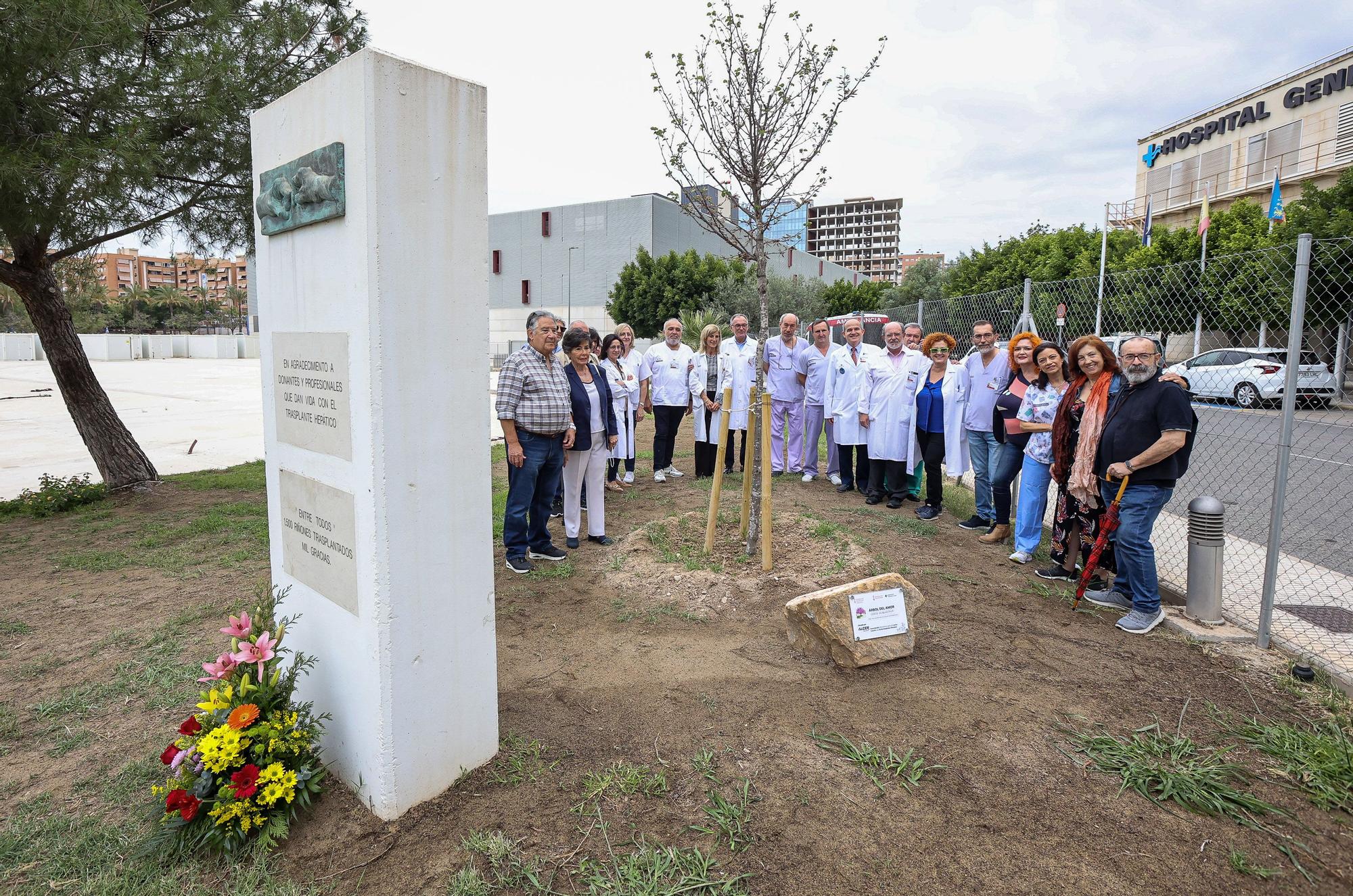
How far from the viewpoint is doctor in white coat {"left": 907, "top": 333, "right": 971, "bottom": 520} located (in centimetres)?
706

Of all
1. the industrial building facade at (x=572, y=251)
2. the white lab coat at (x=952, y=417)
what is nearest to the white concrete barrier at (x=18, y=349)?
the industrial building facade at (x=572, y=251)

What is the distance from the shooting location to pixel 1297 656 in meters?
3.94

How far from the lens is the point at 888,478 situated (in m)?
7.86

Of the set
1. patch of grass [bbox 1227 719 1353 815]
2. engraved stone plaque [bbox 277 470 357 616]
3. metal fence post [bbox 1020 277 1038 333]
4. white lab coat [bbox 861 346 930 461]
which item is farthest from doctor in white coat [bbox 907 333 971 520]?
engraved stone plaque [bbox 277 470 357 616]

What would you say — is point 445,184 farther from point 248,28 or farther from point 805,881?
point 248,28

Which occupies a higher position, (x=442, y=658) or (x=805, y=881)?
(x=442, y=658)

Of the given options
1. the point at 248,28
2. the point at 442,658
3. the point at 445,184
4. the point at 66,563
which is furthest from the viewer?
the point at 248,28

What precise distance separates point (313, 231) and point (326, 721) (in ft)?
6.22

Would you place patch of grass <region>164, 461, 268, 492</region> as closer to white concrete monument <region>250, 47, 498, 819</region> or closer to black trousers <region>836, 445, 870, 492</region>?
white concrete monument <region>250, 47, 498, 819</region>

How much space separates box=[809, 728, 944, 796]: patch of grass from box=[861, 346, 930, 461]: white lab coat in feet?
15.9

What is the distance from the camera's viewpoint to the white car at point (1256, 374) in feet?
16.7

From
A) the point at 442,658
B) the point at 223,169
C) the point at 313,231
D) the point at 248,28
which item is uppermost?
the point at 248,28

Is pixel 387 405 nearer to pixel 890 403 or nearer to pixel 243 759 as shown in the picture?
pixel 243 759

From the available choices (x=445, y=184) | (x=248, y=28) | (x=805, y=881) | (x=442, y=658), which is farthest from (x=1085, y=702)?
(x=248, y=28)
